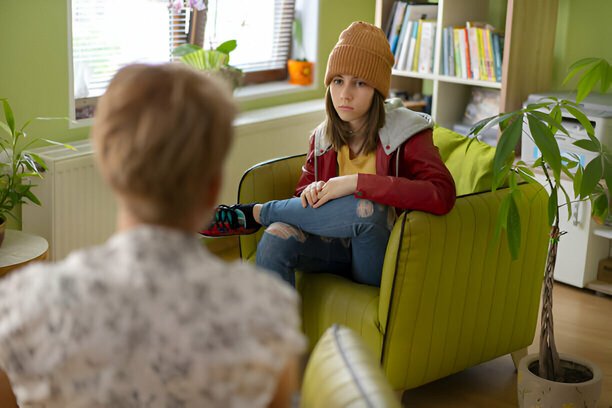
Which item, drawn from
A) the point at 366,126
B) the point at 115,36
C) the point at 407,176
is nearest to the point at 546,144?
the point at 407,176

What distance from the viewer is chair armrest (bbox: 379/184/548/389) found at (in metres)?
2.31

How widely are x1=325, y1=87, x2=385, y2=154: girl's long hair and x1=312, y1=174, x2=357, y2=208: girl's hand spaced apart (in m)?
0.18

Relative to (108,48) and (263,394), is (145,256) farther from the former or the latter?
(108,48)

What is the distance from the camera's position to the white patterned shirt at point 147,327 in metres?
0.90

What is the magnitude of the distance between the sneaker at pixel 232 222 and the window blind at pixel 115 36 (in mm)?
1245

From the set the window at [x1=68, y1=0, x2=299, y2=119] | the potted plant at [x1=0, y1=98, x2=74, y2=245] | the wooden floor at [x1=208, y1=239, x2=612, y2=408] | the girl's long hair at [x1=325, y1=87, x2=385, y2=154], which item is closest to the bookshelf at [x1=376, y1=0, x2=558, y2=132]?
the window at [x1=68, y1=0, x2=299, y2=119]

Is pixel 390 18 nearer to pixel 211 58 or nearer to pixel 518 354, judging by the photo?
pixel 211 58

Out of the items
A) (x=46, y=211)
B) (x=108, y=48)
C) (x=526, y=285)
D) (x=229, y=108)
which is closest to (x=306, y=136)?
(x=108, y=48)

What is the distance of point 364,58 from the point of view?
2.48m

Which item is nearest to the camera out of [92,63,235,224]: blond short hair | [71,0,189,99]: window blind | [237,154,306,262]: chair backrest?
[92,63,235,224]: blond short hair

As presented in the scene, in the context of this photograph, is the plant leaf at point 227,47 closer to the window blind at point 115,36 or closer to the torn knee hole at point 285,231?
the window blind at point 115,36

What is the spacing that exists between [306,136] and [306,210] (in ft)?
6.43

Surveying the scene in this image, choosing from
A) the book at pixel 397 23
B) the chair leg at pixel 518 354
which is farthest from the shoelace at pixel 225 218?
the book at pixel 397 23

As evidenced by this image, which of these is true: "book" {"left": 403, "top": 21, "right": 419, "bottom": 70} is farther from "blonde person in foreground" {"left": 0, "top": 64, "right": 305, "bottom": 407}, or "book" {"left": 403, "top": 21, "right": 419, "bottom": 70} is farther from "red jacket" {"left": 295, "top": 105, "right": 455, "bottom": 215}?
"blonde person in foreground" {"left": 0, "top": 64, "right": 305, "bottom": 407}
